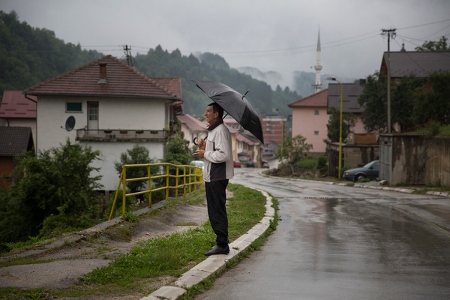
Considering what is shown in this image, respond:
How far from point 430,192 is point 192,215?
54.2 feet

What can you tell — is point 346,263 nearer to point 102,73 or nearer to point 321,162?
point 102,73

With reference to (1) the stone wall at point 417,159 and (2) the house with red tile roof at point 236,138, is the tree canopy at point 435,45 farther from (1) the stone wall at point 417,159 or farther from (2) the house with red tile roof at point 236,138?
(1) the stone wall at point 417,159

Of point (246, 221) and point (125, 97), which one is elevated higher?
point (125, 97)

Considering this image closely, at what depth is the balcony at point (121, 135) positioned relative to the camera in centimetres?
4300

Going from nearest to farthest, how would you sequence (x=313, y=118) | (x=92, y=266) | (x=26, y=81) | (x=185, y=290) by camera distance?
1. (x=185, y=290)
2. (x=92, y=266)
3. (x=26, y=81)
4. (x=313, y=118)

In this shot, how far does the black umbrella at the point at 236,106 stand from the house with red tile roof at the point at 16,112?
59.6 metres

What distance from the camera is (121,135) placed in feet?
142

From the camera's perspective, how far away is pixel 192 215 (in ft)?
45.9

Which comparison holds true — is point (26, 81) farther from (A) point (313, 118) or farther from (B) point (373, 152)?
(B) point (373, 152)

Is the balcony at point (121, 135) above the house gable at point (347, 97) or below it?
below

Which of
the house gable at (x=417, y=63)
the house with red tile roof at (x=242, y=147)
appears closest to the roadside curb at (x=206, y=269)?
the house gable at (x=417, y=63)

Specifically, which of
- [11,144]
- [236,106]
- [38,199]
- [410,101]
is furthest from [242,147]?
[236,106]

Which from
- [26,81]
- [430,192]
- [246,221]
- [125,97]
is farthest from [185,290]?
[26,81]

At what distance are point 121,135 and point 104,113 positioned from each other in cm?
285
